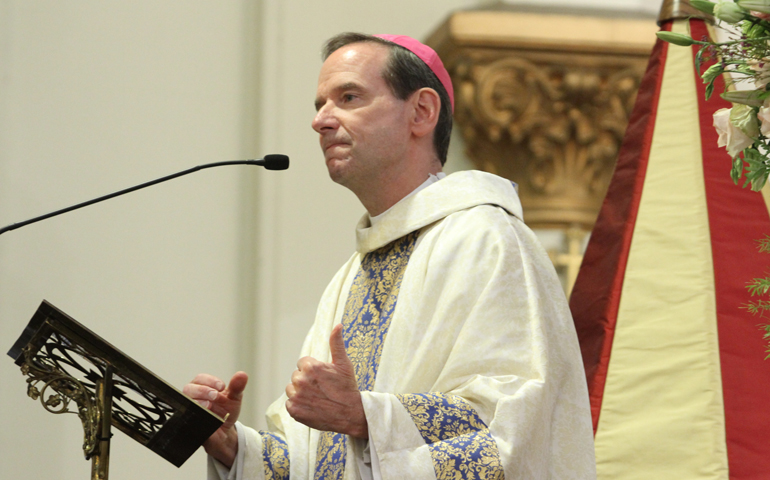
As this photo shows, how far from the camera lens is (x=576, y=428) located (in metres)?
2.52

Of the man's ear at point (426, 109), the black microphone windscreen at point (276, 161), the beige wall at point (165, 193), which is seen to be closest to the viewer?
the black microphone windscreen at point (276, 161)

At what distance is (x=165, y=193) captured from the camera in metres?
4.84

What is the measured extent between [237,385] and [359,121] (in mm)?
842

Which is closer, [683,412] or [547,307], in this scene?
[547,307]

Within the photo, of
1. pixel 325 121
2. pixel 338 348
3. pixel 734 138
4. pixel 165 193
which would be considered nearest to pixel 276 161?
pixel 325 121

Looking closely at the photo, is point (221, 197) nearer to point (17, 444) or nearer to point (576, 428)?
point (17, 444)

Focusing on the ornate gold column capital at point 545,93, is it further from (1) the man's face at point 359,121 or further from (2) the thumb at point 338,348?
(2) the thumb at point 338,348

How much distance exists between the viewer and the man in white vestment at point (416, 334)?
2299 mm

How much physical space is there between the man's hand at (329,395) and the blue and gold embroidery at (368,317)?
41 cm

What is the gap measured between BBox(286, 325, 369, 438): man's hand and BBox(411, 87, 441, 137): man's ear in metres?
0.99

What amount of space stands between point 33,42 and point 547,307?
3.19 metres

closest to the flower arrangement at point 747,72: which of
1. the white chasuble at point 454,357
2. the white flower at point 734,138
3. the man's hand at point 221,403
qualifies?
the white flower at point 734,138

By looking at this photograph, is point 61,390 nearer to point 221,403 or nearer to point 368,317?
point 221,403

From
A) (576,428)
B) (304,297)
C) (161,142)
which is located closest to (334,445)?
(576,428)
